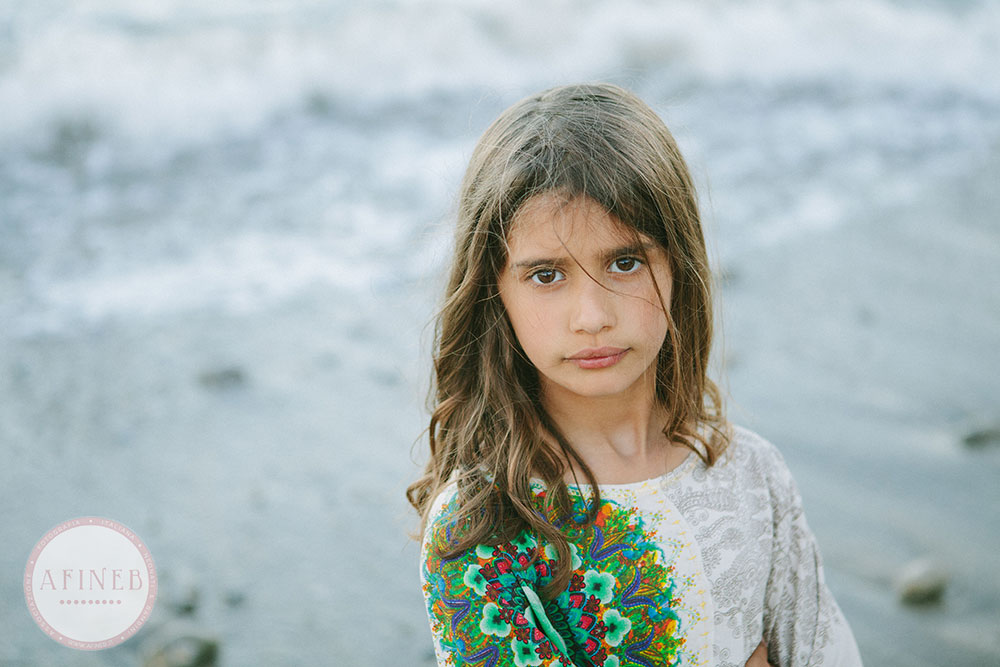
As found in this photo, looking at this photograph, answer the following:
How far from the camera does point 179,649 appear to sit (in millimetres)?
2355

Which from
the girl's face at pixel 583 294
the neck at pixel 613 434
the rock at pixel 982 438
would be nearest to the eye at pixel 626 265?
the girl's face at pixel 583 294

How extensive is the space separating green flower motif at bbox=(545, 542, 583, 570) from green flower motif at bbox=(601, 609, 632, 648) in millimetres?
83

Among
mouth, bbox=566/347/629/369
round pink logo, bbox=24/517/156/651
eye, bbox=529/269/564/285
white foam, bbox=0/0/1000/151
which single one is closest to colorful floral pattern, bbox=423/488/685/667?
mouth, bbox=566/347/629/369

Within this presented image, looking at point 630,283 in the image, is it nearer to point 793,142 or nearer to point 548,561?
point 548,561

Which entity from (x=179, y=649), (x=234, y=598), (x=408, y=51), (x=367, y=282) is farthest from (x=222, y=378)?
(x=408, y=51)

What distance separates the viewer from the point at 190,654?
92.6 inches

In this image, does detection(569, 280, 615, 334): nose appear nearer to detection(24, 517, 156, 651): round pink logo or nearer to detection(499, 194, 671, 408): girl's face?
detection(499, 194, 671, 408): girl's face

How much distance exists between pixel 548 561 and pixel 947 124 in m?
5.84

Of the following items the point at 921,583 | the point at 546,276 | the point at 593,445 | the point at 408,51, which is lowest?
the point at 921,583

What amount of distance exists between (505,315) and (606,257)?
0.21 meters

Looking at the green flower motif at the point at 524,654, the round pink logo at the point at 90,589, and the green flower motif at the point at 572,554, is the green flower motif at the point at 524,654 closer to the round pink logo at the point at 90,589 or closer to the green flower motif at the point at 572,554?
the green flower motif at the point at 572,554

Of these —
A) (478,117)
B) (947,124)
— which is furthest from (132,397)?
(947,124)

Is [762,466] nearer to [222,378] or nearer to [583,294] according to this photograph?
[583,294]

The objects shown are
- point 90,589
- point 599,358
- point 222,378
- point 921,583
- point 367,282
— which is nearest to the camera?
point 599,358
